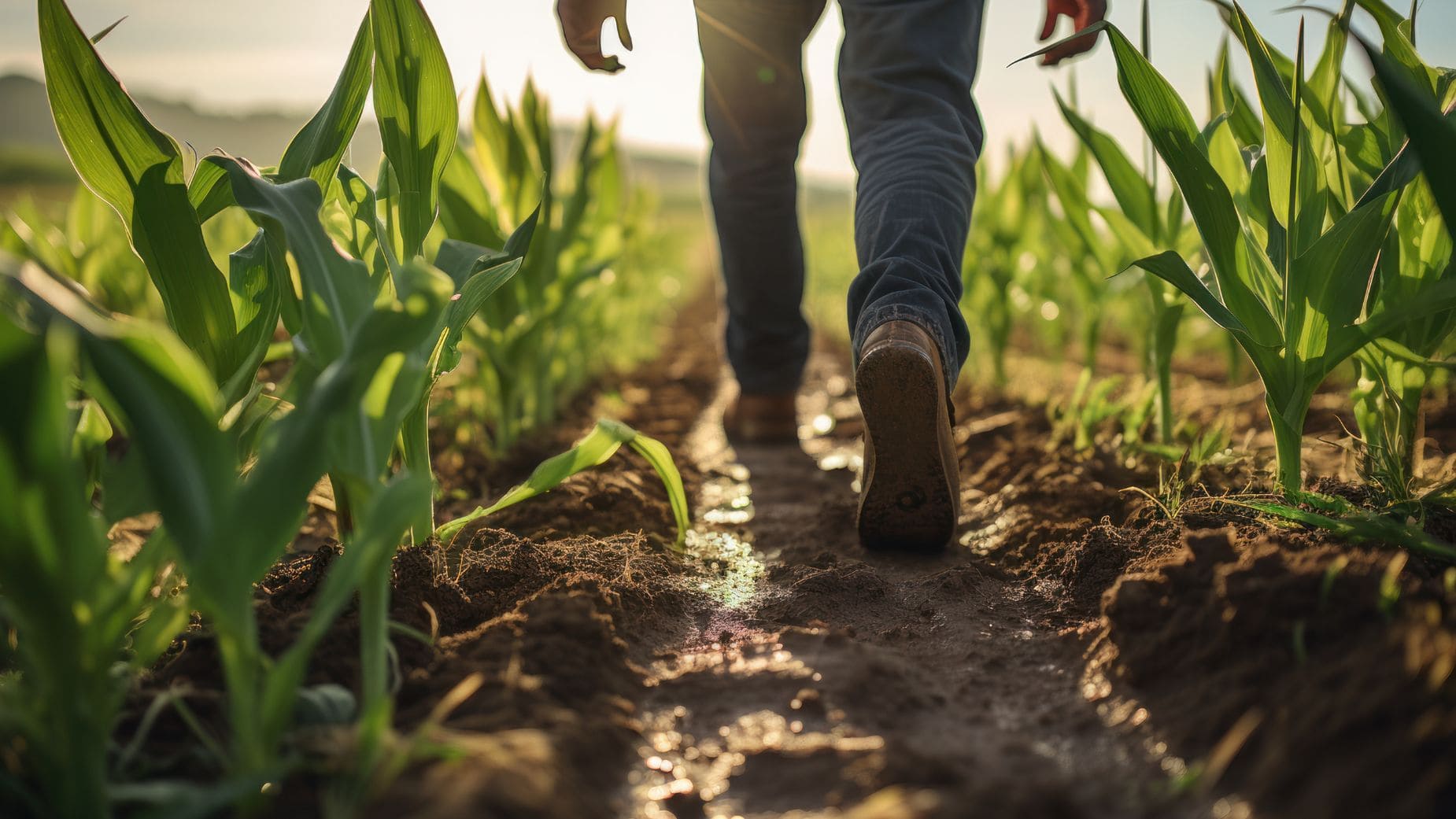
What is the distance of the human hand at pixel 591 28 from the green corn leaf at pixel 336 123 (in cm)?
44

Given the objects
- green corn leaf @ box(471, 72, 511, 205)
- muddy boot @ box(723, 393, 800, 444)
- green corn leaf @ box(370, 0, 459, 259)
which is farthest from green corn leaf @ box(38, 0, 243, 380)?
muddy boot @ box(723, 393, 800, 444)

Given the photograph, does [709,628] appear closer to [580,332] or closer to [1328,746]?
[1328,746]

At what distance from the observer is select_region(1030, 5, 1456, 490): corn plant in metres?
1.13

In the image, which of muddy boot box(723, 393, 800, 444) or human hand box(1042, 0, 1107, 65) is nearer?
human hand box(1042, 0, 1107, 65)

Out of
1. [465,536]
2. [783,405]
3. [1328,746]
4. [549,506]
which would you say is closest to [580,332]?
A: [783,405]

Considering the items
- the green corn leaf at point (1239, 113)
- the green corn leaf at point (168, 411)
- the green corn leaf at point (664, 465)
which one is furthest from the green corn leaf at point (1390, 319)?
the green corn leaf at point (168, 411)

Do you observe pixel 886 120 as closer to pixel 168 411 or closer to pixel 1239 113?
pixel 1239 113

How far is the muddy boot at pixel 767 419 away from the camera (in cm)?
235

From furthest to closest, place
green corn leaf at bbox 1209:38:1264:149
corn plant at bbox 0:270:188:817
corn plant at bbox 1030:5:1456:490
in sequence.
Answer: green corn leaf at bbox 1209:38:1264:149
corn plant at bbox 1030:5:1456:490
corn plant at bbox 0:270:188:817

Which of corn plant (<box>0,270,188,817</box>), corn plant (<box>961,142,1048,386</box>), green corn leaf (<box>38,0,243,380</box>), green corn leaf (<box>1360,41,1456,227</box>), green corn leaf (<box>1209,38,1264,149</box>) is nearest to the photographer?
corn plant (<box>0,270,188,817</box>)

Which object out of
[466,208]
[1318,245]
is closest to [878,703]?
[1318,245]

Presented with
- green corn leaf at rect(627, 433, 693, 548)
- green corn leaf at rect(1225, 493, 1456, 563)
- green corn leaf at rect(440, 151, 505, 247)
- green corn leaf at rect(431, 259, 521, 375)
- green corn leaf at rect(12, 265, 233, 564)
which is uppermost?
green corn leaf at rect(440, 151, 505, 247)

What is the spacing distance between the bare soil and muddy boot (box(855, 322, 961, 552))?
0.07 meters

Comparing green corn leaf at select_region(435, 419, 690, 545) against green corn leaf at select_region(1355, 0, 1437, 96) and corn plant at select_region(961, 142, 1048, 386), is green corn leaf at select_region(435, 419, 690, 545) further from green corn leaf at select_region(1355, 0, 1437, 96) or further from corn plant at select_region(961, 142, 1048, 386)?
corn plant at select_region(961, 142, 1048, 386)
